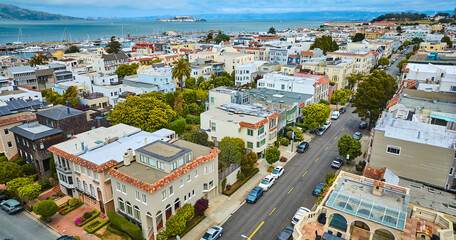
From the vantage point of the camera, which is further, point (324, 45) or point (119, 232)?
point (324, 45)

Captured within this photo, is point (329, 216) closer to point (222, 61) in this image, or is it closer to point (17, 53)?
point (222, 61)

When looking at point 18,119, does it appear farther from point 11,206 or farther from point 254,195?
point 254,195

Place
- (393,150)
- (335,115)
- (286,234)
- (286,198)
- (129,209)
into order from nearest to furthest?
(286,234) < (129,209) < (393,150) < (286,198) < (335,115)

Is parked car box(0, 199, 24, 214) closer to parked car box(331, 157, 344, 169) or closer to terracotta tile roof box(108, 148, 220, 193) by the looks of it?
terracotta tile roof box(108, 148, 220, 193)

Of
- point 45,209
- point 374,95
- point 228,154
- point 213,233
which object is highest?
point 374,95

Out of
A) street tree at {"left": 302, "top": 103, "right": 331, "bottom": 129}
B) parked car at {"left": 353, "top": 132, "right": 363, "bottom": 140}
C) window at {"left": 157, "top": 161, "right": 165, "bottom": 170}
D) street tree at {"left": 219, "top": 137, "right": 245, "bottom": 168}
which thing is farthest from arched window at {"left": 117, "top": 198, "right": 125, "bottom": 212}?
parked car at {"left": 353, "top": 132, "right": 363, "bottom": 140}

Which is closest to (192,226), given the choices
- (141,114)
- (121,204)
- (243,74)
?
(121,204)

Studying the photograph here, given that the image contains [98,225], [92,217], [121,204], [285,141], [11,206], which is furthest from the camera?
[285,141]

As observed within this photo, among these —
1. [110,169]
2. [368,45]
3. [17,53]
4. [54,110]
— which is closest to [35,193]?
[110,169]
